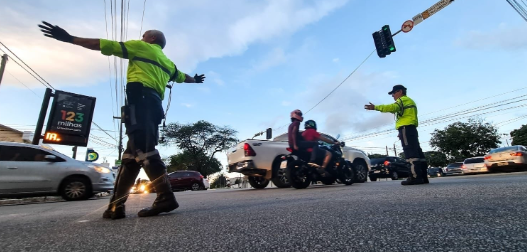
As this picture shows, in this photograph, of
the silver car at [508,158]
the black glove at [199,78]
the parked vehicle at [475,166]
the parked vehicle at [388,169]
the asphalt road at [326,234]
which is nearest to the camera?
the asphalt road at [326,234]

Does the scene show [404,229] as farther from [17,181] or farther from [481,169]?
[481,169]

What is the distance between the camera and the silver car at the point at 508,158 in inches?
523

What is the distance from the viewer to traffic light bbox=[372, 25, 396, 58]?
10805mm

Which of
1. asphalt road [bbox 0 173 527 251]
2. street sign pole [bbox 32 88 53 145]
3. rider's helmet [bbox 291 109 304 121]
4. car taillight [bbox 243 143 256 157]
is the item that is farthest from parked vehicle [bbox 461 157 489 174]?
street sign pole [bbox 32 88 53 145]

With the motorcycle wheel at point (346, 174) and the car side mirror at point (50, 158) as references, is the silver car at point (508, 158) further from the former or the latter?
the car side mirror at point (50, 158)

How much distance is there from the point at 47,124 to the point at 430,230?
18.2 m

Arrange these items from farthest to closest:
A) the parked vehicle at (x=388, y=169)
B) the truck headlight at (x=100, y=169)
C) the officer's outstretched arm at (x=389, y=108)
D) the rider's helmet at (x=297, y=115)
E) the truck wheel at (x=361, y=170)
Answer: the parked vehicle at (x=388, y=169)
the truck wheel at (x=361, y=170)
the truck headlight at (x=100, y=169)
the rider's helmet at (x=297, y=115)
the officer's outstretched arm at (x=389, y=108)

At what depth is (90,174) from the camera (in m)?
8.46

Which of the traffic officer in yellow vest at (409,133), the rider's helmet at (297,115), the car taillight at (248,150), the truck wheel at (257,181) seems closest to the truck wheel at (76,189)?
the truck wheel at (257,181)

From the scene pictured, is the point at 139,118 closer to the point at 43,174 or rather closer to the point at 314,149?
the point at 314,149

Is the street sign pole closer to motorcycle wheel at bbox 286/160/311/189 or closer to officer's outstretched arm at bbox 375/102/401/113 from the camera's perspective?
motorcycle wheel at bbox 286/160/311/189

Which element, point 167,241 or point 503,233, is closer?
point 503,233

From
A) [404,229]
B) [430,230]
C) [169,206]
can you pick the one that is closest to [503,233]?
[430,230]

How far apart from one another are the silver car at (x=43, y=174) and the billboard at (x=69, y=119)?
28.7 ft
